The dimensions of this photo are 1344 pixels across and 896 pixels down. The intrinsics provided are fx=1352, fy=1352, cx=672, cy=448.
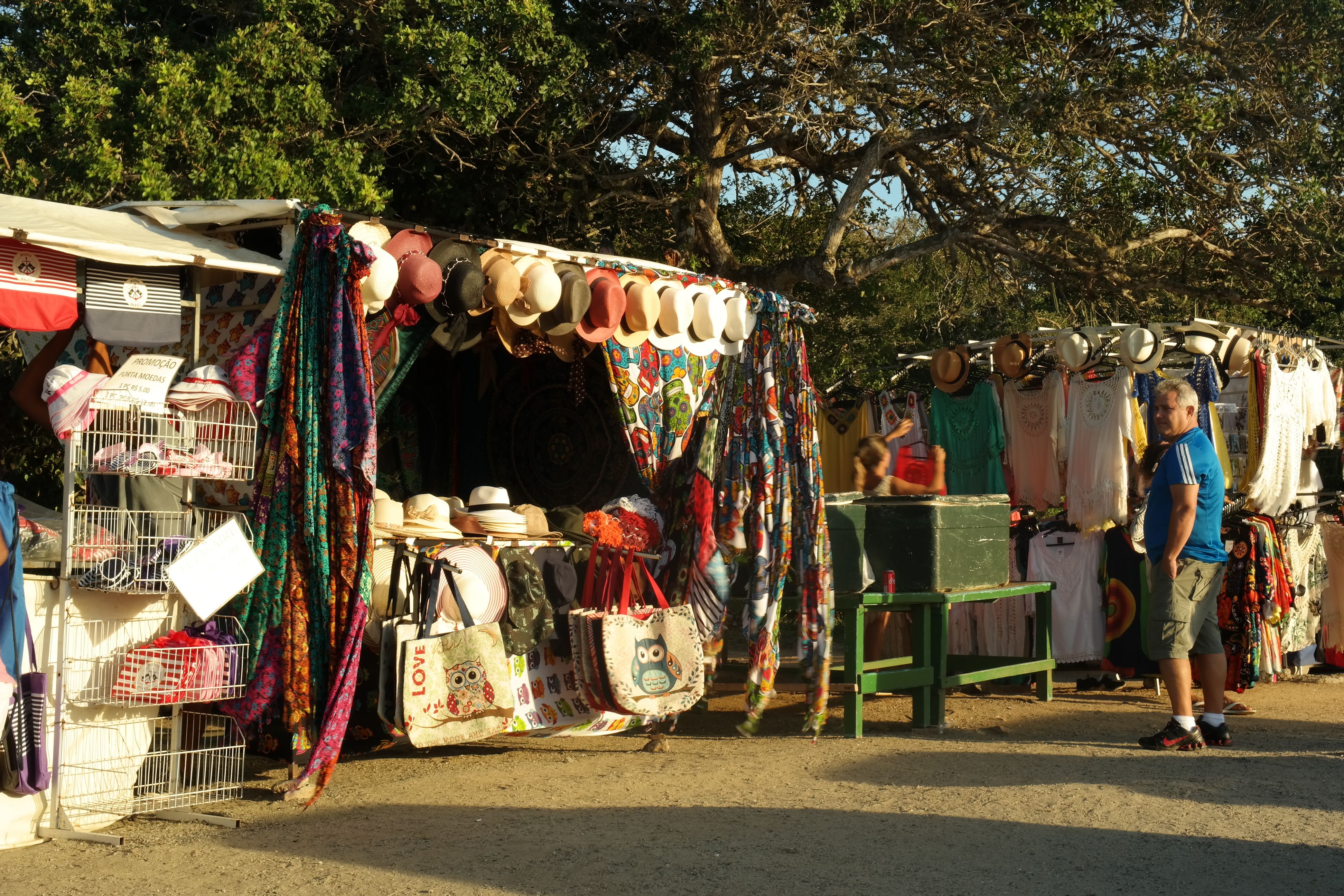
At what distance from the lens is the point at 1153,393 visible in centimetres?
934

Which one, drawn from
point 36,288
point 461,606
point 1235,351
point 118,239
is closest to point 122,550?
point 36,288

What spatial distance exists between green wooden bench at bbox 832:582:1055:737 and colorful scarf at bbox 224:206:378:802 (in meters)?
2.80

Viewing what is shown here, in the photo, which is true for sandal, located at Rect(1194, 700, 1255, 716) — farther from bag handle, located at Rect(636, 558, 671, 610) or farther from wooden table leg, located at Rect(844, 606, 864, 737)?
bag handle, located at Rect(636, 558, 671, 610)

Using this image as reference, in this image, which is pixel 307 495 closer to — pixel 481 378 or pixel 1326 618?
pixel 481 378

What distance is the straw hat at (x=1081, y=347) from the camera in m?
9.24

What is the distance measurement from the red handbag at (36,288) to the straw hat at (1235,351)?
7203mm

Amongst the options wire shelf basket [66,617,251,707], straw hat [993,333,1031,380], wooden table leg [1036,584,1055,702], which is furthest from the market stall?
straw hat [993,333,1031,380]

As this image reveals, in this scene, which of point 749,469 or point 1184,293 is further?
point 1184,293

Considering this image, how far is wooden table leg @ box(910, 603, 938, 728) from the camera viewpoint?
761cm

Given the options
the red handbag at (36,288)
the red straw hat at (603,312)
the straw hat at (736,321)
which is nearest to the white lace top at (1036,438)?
the straw hat at (736,321)

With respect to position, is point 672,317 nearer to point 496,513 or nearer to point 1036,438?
point 496,513

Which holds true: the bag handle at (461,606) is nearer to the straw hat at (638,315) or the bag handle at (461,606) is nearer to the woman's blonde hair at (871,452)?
the straw hat at (638,315)

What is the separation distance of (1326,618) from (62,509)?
8.82m

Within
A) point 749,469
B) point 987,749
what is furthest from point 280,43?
point 987,749
